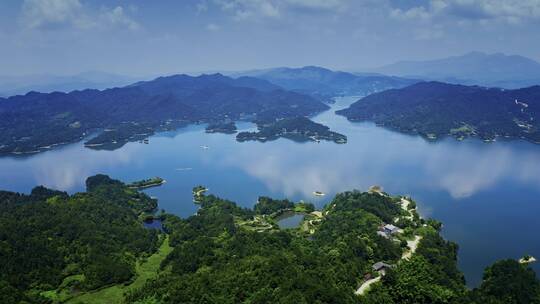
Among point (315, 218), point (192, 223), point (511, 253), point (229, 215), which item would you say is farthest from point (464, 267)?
point (192, 223)

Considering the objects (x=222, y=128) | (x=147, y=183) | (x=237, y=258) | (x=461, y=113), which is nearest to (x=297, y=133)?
(x=222, y=128)

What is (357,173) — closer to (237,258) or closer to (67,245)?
(237,258)

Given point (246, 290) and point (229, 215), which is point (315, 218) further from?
point (246, 290)

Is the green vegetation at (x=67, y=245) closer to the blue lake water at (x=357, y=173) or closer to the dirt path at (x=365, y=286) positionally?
the blue lake water at (x=357, y=173)

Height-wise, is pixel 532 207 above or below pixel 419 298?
below

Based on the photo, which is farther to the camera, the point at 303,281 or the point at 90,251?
the point at 90,251

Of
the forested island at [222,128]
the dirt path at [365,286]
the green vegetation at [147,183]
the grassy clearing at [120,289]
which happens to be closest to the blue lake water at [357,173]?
the green vegetation at [147,183]

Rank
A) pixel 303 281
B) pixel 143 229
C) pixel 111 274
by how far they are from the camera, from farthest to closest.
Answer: pixel 143 229 < pixel 111 274 < pixel 303 281
